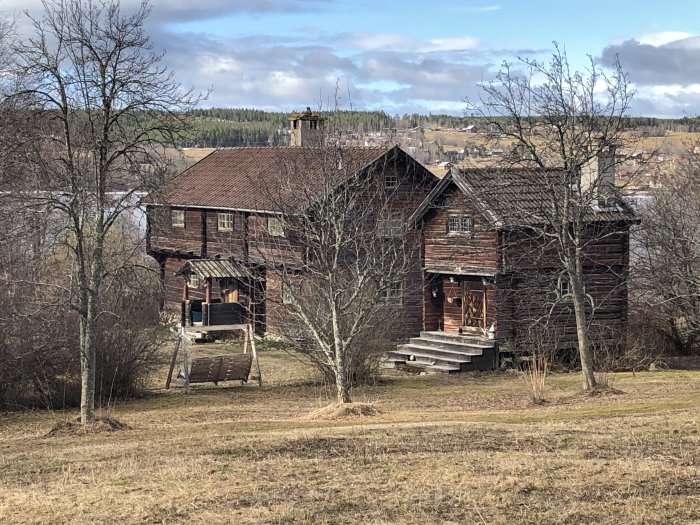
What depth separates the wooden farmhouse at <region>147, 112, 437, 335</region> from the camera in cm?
4219

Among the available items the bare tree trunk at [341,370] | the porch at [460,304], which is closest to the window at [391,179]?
the porch at [460,304]

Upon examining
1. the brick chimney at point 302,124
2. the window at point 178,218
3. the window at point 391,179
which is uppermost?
the brick chimney at point 302,124

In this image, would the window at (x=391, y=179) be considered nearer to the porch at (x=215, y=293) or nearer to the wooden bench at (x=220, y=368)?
the porch at (x=215, y=293)

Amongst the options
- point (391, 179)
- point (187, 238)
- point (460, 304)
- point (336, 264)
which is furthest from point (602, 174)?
point (187, 238)

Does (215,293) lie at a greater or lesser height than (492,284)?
lesser

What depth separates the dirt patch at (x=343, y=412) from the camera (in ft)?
78.3

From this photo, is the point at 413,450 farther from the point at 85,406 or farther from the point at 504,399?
the point at 504,399

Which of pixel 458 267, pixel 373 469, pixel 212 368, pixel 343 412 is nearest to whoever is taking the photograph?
pixel 373 469

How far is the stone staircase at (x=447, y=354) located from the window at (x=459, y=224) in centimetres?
406

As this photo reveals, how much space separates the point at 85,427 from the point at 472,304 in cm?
2143

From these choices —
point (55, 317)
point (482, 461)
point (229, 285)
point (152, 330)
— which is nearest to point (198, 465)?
point (482, 461)

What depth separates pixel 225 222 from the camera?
48.0 metres

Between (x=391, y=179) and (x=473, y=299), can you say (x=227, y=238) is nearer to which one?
(x=391, y=179)

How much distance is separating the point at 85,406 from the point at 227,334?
23533 millimetres
